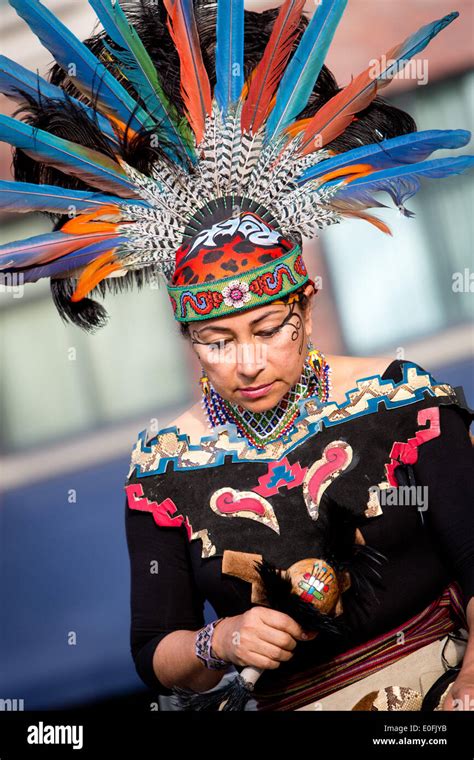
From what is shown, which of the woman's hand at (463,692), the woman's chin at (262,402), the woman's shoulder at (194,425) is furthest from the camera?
the woman's shoulder at (194,425)

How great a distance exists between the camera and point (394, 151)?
8.15 ft

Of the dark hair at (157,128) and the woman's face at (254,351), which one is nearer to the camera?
the woman's face at (254,351)

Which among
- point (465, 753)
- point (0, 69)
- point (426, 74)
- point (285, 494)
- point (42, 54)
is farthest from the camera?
point (42, 54)

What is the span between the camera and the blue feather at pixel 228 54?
98.0 inches

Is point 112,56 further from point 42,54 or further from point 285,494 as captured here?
point 285,494

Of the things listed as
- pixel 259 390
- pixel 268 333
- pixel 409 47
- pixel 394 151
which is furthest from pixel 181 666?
pixel 409 47

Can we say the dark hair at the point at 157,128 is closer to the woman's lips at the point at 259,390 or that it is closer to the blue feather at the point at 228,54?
the blue feather at the point at 228,54

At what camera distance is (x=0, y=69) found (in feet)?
8.43

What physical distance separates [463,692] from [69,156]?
57.5 inches

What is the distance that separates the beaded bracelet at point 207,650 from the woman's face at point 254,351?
488 mm

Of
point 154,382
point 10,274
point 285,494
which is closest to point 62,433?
point 154,382

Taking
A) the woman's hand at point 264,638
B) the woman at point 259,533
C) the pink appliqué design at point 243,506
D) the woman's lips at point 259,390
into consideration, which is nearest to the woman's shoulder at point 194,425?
the woman at point 259,533

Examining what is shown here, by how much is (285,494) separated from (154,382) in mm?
1268

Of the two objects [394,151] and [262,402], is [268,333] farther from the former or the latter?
[394,151]
